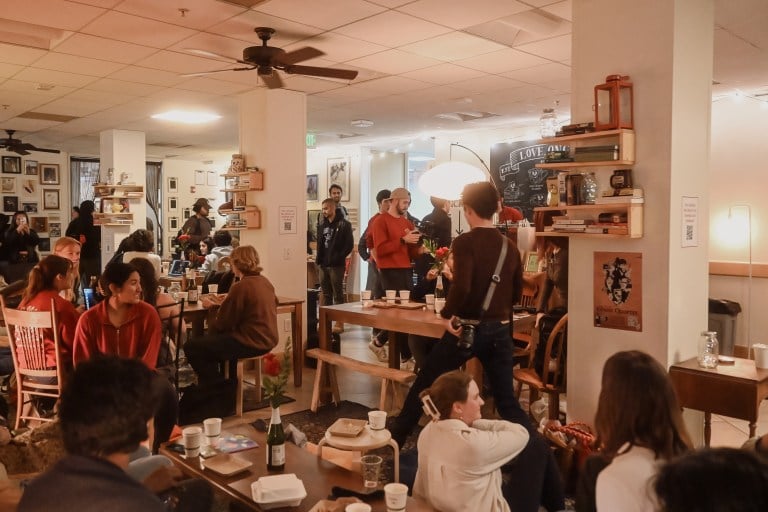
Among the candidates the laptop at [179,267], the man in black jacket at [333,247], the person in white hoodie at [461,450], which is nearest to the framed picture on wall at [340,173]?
the man in black jacket at [333,247]

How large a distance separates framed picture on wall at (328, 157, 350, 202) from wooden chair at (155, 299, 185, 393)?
721 centimetres

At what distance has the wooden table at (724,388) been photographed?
3.19 metres

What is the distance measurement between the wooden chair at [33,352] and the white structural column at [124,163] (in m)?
5.82

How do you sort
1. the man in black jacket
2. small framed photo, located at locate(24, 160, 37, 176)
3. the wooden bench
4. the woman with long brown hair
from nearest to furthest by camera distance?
the woman with long brown hair < the wooden bench < the man in black jacket < small framed photo, located at locate(24, 160, 37, 176)

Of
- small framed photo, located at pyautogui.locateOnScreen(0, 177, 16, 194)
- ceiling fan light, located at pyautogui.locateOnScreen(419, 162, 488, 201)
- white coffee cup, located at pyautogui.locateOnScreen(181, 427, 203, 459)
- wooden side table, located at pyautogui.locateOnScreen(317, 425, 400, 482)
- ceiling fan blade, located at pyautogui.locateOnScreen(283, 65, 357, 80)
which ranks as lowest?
white coffee cup, located at pyautogui.locateOnScreen(181, 427, 203, 459)

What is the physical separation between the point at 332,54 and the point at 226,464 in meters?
3.69

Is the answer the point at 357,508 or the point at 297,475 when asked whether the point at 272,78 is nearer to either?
the point at 297,475

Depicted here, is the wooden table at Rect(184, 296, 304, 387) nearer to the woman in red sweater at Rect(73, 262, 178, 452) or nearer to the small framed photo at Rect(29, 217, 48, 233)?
the woman in red sweater at Rect(73, 262, 178, 452)

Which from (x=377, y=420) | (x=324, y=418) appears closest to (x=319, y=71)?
(x=324, y=418)

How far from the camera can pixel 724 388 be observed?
3266 millimetres

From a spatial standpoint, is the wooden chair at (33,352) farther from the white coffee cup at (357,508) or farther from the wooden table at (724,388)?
the wooden table at (724,388)

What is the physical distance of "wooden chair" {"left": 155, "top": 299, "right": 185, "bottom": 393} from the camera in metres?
4.32

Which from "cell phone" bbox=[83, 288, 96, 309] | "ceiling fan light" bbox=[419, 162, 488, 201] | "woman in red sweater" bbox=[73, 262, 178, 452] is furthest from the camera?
"cell phone" bbox=[83, 288, 96, 309]

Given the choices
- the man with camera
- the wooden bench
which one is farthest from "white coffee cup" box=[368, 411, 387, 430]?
the wooden bench
